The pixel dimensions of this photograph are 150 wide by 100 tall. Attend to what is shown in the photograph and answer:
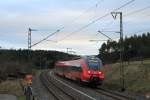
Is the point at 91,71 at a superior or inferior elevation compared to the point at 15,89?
superior

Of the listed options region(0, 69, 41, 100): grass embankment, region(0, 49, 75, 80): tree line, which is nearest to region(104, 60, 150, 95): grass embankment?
region(0, 69, 41, 100): grass embankment

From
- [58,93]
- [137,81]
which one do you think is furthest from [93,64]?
[58,93]

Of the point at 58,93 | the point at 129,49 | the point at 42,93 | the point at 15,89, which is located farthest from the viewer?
the point at 129,49

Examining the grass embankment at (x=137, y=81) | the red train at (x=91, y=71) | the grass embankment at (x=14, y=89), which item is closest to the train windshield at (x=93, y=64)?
the red train at (x=91, y=71)

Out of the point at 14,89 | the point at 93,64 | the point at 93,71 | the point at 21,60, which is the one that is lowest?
the point at 14,89

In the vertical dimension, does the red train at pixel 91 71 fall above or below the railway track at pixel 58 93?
above

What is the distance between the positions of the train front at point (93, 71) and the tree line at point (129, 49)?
52.0 meters

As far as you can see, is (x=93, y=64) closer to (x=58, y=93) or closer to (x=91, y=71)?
(x=91, y=71)

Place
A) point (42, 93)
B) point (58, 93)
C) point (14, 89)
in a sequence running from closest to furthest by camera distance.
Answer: point (58, 93)
point (42, 93)
point (14, 89)

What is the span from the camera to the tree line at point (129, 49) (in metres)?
Result: 111

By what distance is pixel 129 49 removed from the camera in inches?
4961

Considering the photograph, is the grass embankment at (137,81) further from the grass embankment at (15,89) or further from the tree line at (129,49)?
the tree line at (129,49)

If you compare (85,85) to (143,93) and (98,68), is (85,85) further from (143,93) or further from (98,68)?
(143,93)

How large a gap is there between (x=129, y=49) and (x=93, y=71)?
7436cm
